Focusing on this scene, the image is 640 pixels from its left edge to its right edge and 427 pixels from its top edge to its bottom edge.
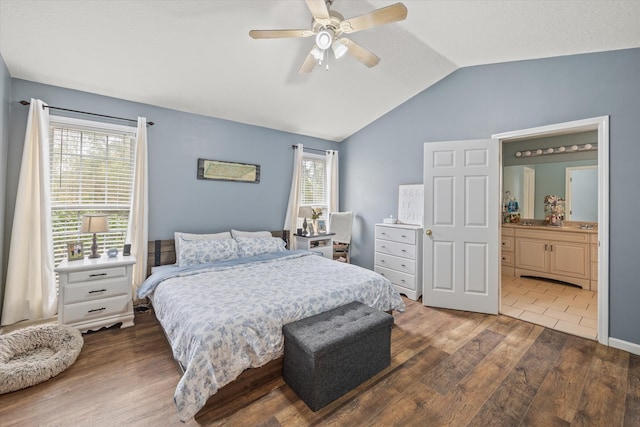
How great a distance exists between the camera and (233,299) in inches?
83.5

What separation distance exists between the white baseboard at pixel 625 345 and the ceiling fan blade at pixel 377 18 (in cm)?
339

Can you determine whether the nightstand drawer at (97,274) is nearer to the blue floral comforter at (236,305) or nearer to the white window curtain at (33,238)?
the blue floral comforter at (236,305)

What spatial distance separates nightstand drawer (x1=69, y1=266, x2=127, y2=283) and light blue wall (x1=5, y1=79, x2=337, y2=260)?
71 cm

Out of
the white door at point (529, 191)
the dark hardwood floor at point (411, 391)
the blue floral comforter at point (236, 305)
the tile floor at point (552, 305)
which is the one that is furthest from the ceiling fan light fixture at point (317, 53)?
the white door at point (529, 191)

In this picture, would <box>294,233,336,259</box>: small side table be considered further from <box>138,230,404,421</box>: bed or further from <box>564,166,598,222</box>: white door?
<box>564,166,598,222</box>: white door

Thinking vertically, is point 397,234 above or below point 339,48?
below

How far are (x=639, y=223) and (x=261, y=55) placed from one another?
390 cm

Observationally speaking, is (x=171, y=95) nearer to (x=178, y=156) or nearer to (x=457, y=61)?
(x=178, y=156)

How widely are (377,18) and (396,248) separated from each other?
2.92m

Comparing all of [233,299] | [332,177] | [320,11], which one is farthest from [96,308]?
[332,177]

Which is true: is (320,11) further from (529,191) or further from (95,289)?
(529,191)

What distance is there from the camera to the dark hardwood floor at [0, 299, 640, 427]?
1654mm

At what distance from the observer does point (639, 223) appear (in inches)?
93.7

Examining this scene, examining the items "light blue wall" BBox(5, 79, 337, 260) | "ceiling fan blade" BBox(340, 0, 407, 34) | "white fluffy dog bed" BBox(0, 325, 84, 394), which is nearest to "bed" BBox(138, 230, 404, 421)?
"light blue wall" BBox(5, 79, 337, 260)
